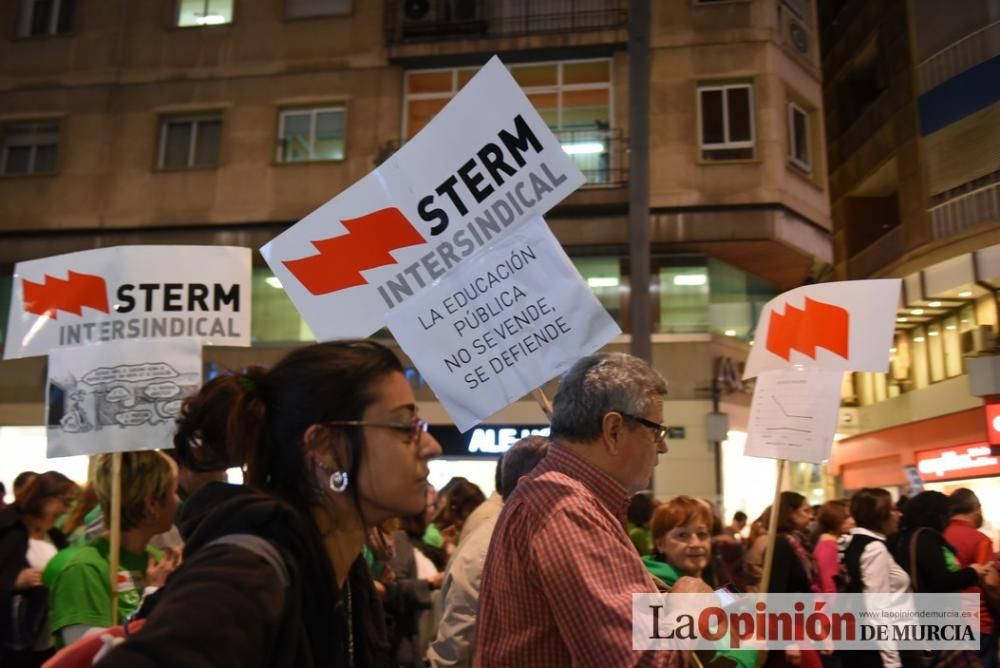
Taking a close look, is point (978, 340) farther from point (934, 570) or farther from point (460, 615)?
point (460, 615)

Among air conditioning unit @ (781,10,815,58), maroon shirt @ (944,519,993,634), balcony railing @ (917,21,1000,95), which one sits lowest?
maroon shirt @ (944,519,993,634)

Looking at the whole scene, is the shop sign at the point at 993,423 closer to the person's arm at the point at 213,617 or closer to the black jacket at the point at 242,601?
the black jacket at the point at 242,601

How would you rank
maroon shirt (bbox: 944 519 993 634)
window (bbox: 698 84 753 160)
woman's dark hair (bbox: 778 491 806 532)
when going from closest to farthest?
maroon shirt (bbox: 944 519 993 634)
woman's dark hair (bbox: 778 491 806 532)
window (bbox: 698 84 753 160)

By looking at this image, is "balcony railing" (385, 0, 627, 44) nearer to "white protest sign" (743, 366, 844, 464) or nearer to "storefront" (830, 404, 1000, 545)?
"storefront" (830, 404, 1000, 545)

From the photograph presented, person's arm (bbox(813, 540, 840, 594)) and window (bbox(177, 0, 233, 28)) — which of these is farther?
window (bbox(177, 0, 233, 28))

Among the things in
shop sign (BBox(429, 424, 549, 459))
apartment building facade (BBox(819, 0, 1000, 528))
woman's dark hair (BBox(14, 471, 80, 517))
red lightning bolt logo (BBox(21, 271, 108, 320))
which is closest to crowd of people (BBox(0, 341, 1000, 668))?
woman's dark hair (BBox(14, 471, 80, 517))

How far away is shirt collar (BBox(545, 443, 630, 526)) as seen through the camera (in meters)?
2.45

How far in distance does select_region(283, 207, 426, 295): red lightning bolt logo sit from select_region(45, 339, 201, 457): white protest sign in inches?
59.6

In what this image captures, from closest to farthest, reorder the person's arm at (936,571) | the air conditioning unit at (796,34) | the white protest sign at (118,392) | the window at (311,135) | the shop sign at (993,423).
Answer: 1. the white protest sign at (118,392)
2. the person's arm at (936,571)
3. the shop sign at (993,423)
4. the air conditioning unit at (796,34)
5. the window at (311,135)

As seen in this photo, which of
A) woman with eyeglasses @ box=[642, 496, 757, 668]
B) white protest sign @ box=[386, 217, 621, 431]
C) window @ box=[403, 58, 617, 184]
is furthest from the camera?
window @ box=[403, 58, 617, 184]

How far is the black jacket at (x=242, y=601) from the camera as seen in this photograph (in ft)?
3.97

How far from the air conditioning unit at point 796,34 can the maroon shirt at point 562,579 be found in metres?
15.7

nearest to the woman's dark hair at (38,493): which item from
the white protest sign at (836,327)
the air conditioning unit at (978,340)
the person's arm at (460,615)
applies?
the person's arm at (460,615)

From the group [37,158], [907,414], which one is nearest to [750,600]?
[907,414]
